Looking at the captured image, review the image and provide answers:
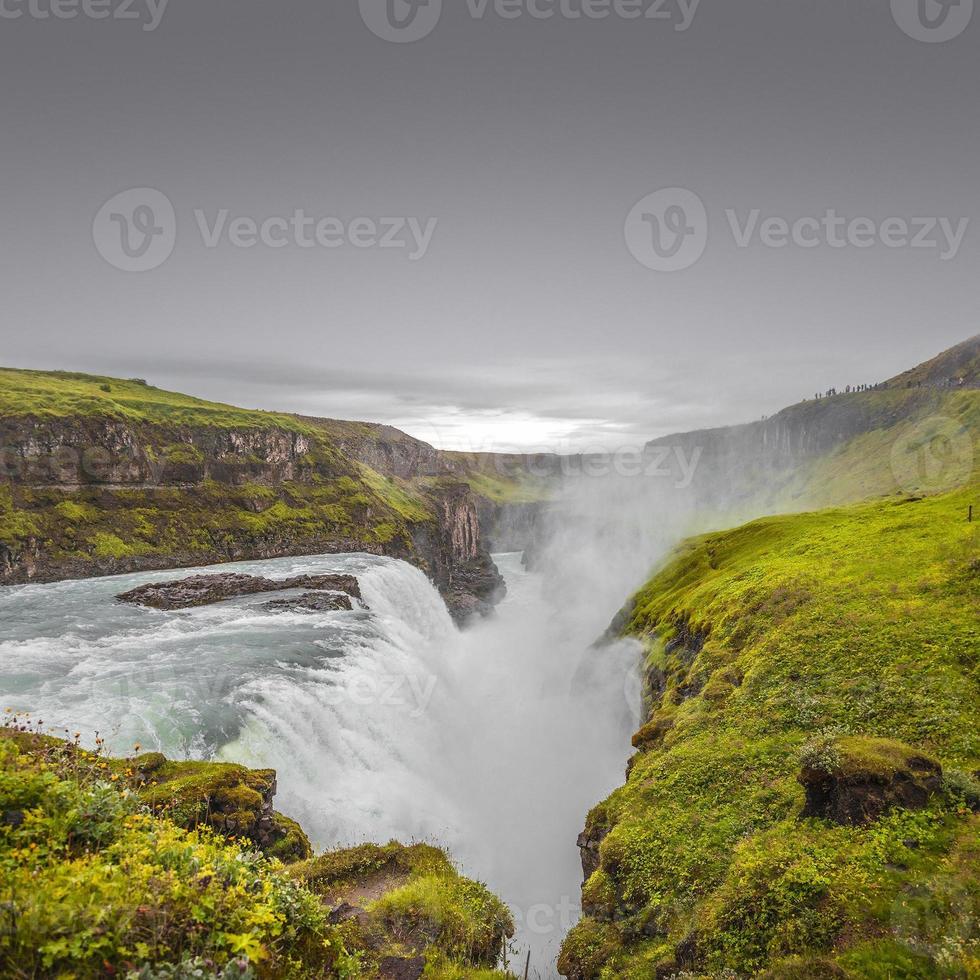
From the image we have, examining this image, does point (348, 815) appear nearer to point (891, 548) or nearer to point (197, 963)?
point (197, 963)

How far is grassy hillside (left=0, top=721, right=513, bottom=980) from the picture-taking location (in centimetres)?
489

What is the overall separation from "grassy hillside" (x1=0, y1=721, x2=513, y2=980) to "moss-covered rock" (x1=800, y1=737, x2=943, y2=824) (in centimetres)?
851

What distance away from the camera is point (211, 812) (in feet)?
49.3

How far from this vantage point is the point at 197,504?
8781cm

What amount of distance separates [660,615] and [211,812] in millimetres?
37027

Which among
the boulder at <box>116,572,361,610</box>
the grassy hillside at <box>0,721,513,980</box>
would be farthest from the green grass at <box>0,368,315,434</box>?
the grassy hillside at <box>0,721,513,980</box>

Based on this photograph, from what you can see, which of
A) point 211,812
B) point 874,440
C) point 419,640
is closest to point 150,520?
point 419,640

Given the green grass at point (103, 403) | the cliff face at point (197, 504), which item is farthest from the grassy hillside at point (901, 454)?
the green grass at point (103, 403)

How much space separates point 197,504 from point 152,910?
94.2 meters

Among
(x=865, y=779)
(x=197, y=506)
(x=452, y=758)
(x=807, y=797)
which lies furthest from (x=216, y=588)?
(x=865, y=779)

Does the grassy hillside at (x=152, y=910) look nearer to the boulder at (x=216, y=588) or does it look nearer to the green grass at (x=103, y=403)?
the boulder at (x=216, y=588)

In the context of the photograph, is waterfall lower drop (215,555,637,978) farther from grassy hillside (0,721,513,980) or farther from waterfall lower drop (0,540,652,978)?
grassy hillside (0,721,513,980)

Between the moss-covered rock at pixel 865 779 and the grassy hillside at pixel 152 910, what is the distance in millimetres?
8507

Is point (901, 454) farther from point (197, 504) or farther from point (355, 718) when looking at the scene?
point (197, 504)
